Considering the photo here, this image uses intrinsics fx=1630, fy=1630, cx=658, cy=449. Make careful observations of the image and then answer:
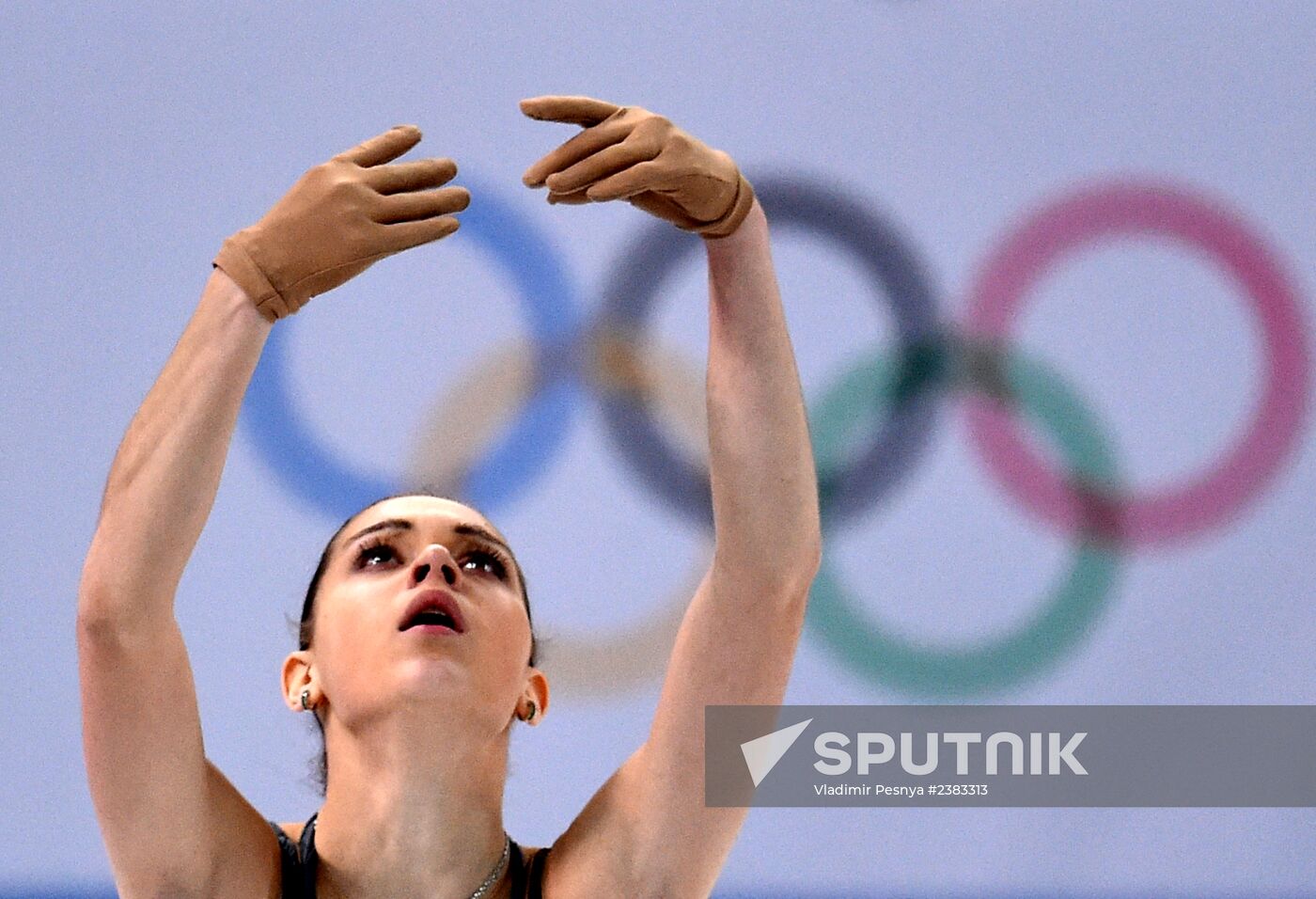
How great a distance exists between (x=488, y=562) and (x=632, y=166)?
1.91ft

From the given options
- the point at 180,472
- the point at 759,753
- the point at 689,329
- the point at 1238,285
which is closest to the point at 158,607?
the point at 180,472

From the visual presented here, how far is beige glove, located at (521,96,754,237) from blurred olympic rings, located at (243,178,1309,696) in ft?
3.23

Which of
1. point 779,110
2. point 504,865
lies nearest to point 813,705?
point 504,865

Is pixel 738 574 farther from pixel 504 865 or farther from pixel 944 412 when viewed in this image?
pixel 944 412

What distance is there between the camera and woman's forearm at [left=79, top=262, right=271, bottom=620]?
1.42m

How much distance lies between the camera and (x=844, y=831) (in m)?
2.41

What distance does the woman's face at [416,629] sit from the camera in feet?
5.52

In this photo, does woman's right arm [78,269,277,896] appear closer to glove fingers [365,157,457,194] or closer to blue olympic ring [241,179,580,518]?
glove fingers [365,157,457,194]

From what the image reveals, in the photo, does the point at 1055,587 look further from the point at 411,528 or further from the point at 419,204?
the point at 419,204

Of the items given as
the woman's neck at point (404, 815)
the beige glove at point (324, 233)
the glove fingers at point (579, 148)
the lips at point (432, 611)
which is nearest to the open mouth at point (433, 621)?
the lips at point (432, 611)

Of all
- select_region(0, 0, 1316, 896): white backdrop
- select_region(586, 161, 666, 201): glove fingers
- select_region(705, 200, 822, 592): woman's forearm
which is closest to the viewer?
select_region(586, 161, 666, 201): glove fingers

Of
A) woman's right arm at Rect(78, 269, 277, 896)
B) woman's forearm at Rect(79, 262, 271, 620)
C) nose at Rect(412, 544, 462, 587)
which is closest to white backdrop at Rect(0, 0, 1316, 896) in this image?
nose at Rect(412, 544, 462, 587)

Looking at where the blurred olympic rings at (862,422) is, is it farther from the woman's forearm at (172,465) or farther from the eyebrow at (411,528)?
the woman's forearm at (172,465)

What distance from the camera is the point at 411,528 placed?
1836 mm
